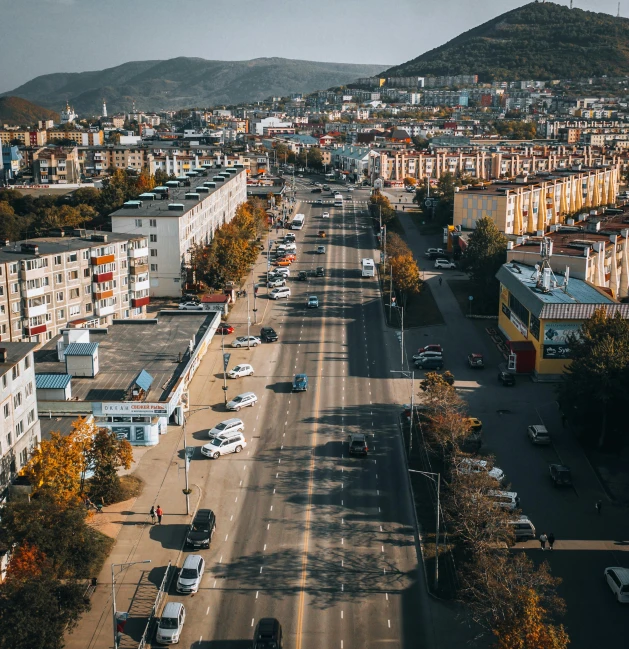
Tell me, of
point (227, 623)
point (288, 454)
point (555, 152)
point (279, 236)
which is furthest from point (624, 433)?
point (555, 152)

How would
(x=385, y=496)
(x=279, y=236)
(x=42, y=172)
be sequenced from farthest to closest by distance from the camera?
(x=42, y=172) → (x=279, y=236) → (x=385, y=496)

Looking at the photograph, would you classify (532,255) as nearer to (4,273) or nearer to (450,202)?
(4,273)

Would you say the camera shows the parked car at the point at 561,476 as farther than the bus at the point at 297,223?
No

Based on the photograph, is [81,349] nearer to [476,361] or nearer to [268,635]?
[476,361]

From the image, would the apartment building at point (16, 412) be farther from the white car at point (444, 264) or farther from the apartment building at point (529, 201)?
the white car at point (444, 264)

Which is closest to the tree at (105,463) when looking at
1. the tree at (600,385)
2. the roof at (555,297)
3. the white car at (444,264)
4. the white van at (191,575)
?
the white van at (191,575)

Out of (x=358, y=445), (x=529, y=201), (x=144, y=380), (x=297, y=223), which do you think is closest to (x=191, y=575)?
(x=358, y=445)
